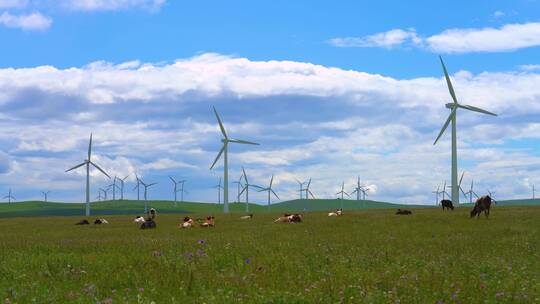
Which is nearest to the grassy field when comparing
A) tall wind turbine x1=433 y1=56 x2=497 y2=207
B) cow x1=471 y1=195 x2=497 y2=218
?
cow x1=471 y1=195 x2=497 y2=218

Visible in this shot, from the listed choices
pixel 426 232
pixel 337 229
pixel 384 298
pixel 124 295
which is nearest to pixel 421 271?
pixel 384 298

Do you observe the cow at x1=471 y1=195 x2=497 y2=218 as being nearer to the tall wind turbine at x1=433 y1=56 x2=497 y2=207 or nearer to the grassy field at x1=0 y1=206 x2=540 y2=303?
the grassy field at x1=0 y1=206 x2=540 y2=303

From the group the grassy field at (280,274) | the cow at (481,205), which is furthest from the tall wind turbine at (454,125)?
the grassy field at (280,274)

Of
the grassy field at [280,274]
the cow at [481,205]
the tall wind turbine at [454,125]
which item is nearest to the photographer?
the grassy field at [280,274]

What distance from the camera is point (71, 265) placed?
1862cm

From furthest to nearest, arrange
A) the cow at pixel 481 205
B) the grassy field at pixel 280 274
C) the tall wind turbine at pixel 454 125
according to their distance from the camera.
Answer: the tall wind turbine at pixel 454 125 → the cow at pixel 481 205 → the grassy field at pixel 280 274

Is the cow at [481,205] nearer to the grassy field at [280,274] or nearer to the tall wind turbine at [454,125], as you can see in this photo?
the grassy field at [280,274]

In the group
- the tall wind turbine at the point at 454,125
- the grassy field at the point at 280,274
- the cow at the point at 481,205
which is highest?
the tall wind turbine at the point at 454,125

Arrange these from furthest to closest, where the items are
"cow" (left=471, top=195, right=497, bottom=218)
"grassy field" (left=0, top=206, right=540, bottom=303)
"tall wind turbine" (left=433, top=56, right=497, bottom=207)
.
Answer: "tall wind turbine" (left=433, top=56, right=497, bottom=207)
"cow" (left=471, top=195, right=497, bottom=218)
"grassy field" (left=0, top=206, right=540, bottom=303)

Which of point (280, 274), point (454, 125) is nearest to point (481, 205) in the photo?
point (280, 274)

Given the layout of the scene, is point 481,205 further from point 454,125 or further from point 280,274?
→ point 454,125

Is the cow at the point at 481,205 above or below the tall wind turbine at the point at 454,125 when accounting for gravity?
below

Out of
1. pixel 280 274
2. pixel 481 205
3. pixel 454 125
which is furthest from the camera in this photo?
pixel 454 125

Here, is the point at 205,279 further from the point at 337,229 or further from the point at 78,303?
the point at 337,229
